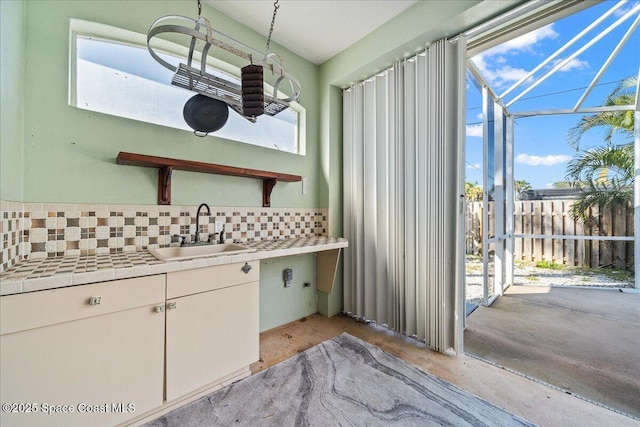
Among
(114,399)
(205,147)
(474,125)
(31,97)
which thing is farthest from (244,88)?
(474,125)

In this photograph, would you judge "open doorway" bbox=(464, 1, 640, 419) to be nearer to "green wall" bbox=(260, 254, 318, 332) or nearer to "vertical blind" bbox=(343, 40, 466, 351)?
"vertical blind" bbox=(343, 40, 466, 351)

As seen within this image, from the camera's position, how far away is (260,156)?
2.47 m

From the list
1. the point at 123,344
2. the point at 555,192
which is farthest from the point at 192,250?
the point at 555,192

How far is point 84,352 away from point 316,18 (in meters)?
2.81

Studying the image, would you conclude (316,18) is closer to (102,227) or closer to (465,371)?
(102,227)

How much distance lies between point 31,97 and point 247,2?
1634 mm

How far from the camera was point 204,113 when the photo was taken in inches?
74.6

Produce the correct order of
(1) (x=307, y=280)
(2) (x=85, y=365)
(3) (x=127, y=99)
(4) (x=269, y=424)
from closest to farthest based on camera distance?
(2) (x=85, y=365) → (4) (x=269, y=424) → (3) (x=127, y=99) → (1) (x=307, y=280)

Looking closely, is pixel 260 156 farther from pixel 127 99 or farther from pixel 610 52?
pixel 610 52

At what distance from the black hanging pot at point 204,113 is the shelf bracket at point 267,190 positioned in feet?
2.23

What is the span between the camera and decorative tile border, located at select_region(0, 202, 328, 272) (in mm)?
1374

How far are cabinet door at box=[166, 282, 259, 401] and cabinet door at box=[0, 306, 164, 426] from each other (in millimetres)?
72

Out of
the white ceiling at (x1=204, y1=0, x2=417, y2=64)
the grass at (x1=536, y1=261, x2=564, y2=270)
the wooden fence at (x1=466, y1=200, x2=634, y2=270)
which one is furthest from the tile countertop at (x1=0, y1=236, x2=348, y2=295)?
the grass at (x1=536, y1=261, x2=564, y2=270)

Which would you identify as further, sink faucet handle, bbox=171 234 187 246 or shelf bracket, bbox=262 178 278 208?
shelf bracket, bbox=262 178 278 208
